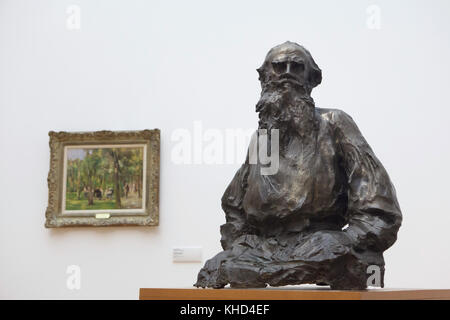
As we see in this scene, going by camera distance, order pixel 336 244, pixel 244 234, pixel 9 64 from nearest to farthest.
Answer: pixel 336 244 → pixel 244 234 → pixel 9 64

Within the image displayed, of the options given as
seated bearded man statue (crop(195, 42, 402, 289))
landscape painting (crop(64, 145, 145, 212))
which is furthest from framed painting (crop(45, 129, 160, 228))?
seated bearded man statue (crop(195, 42, 402, 289))

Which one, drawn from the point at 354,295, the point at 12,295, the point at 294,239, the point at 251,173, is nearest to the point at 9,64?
the point at 12,295

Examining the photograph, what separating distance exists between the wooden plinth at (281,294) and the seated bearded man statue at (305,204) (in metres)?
0.22

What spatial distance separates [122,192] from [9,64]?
1979mm

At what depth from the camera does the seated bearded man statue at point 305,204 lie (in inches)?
167

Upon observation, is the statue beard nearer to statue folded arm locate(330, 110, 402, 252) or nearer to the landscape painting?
statue folded arm locate(330, 110, 402, 252)

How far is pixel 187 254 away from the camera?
7.27 m

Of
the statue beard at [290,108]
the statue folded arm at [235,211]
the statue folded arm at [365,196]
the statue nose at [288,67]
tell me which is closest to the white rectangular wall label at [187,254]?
the statue folded arm at [235,211]

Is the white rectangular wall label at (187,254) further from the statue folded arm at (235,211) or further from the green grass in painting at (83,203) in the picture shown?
the statue folded arm at (235,211)

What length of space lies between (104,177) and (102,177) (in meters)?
0.02

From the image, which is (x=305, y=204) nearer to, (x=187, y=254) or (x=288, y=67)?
(x=288, y=67)

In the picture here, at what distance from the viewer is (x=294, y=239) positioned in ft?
14.9

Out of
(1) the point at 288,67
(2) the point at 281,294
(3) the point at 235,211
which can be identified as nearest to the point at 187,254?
(3) the point at 235,211

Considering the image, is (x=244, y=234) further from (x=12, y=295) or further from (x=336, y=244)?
(x=12, y=295)
